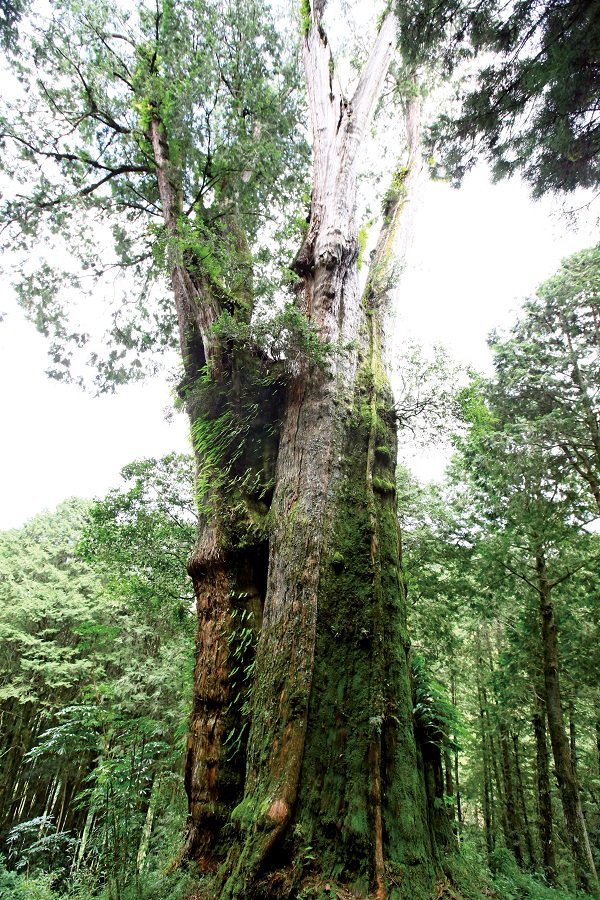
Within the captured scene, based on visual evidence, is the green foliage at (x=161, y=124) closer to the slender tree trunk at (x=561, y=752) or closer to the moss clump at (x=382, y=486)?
the moss clump at (x=382, y=486)

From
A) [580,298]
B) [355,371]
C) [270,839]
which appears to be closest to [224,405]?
[355,371]

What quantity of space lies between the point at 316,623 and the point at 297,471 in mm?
1247

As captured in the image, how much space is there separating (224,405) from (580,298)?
28.7 ft

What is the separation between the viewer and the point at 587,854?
7.35 metres

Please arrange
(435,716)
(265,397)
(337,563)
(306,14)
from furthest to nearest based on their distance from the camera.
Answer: (306,14) < (265,397) < (337,563) < (435,716)

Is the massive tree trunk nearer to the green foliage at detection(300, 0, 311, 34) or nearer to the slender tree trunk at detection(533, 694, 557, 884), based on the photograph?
the green foliage at detection(300, 0, 311, 34)

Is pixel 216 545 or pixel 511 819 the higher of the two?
pixel 216 545

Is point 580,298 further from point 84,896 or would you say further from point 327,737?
point 84,896

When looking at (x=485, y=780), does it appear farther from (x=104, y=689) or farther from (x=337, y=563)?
(x=337, y=563)

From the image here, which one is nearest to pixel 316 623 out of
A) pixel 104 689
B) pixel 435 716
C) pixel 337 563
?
pixel 337 563

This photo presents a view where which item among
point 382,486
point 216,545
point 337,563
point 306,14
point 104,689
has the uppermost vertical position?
point 306,14

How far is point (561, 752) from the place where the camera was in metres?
7.93

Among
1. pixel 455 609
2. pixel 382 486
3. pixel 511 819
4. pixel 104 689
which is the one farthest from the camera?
pixel 511 819

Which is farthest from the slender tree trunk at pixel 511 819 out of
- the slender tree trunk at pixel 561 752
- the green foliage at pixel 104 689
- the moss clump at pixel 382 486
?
the moss clump at pixel 382 486
